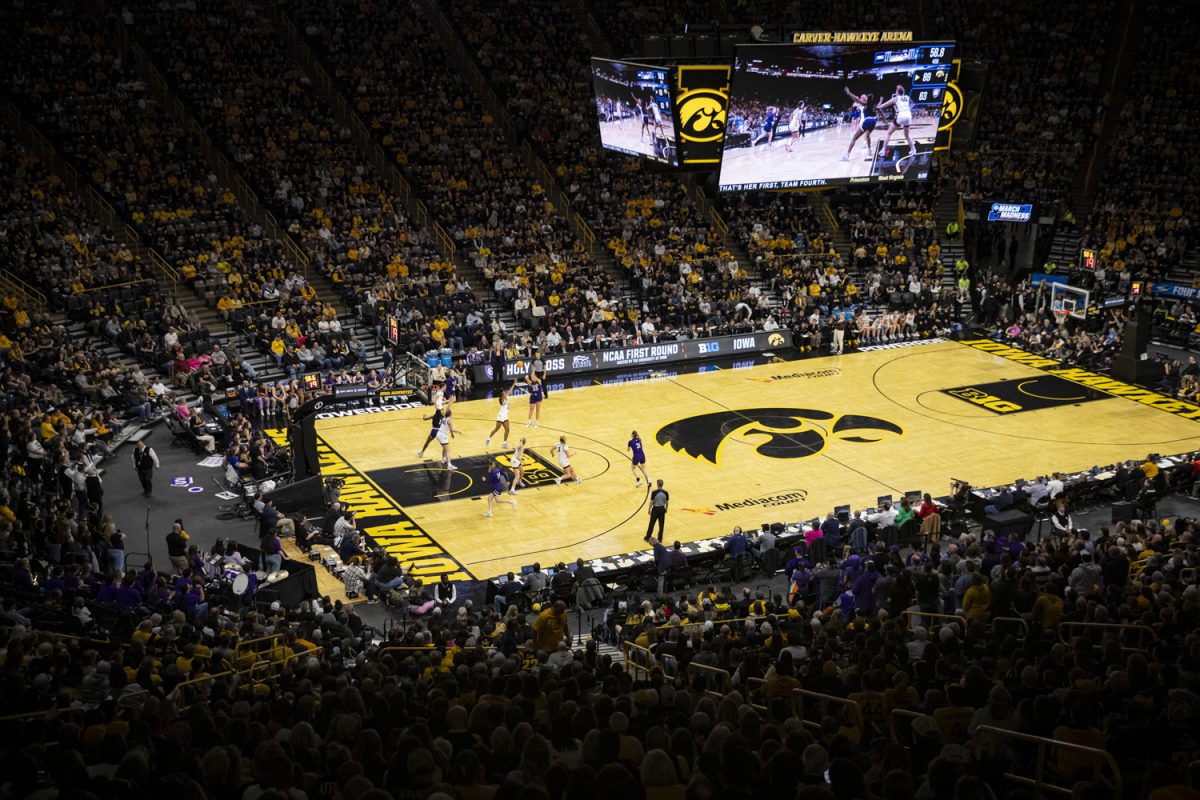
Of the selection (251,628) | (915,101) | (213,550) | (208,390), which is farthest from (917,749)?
(915,101)

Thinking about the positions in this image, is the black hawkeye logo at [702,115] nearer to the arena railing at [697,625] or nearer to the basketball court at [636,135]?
the basketball court at [636,135]

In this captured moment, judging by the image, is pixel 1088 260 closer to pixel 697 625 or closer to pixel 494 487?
pixel 494 487

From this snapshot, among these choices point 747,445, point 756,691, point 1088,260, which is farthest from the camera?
point 1088,260

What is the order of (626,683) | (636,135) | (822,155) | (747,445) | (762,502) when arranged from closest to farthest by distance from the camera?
(626,683), (762,502), (747,445), (636,135), (822,155)

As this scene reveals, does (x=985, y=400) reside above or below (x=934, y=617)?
below

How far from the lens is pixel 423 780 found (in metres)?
9.23

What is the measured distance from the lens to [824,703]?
1202cm

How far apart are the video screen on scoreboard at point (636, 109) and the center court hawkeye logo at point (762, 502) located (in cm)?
1132

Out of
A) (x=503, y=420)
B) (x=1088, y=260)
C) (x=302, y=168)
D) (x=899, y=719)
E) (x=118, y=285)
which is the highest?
(x=302, y=168)

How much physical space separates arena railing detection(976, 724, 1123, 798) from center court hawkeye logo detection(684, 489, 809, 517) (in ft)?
59.5

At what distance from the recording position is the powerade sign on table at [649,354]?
130ft

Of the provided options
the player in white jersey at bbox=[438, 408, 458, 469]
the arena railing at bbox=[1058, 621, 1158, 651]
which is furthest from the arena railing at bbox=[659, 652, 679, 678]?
the player in white jersey at bbox=[438, 408, 458, 469]

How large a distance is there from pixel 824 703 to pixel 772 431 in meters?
22.9

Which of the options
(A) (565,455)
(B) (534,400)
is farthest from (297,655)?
(B) (534,400)
